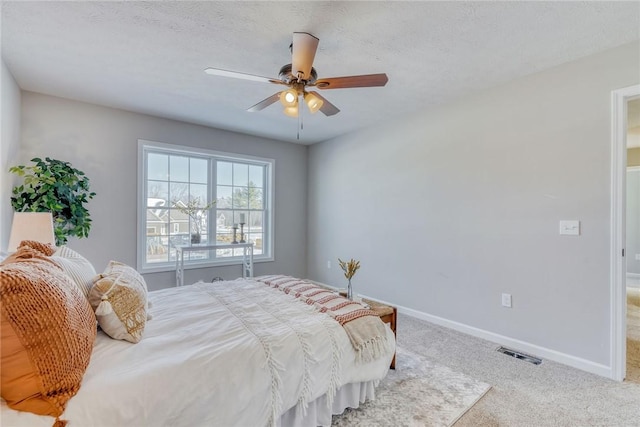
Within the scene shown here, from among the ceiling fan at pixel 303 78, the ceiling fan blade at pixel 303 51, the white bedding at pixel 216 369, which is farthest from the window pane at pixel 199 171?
the ceiling fan blade at pixel 303 51

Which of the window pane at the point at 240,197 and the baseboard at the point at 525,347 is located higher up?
the window pane at the point at 240,197

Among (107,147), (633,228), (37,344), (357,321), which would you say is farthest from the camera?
(633,228)

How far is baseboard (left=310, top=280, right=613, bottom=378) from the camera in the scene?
2.33m

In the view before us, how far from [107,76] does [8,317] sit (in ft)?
8.62

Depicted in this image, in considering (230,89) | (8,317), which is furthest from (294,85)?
(8,317)

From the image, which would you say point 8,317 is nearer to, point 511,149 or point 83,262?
point 83,262

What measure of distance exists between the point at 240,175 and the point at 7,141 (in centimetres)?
261

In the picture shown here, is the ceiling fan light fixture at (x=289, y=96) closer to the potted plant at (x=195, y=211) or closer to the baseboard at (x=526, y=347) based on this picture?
the potted plant at (x=195, y=211)

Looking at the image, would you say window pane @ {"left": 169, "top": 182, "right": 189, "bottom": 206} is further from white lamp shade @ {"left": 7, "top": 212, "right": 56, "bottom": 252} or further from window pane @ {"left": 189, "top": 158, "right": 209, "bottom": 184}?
white lamp shade @ {"left": 7, "top": 212, "right": 56, "bottom": 252}

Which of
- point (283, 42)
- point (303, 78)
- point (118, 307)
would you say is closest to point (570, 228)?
point (303, 78)

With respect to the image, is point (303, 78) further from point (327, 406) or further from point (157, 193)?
point (157, 193)

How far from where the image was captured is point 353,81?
2.05 m

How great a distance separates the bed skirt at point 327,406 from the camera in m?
1.55

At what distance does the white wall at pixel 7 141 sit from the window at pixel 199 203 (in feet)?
3.76
